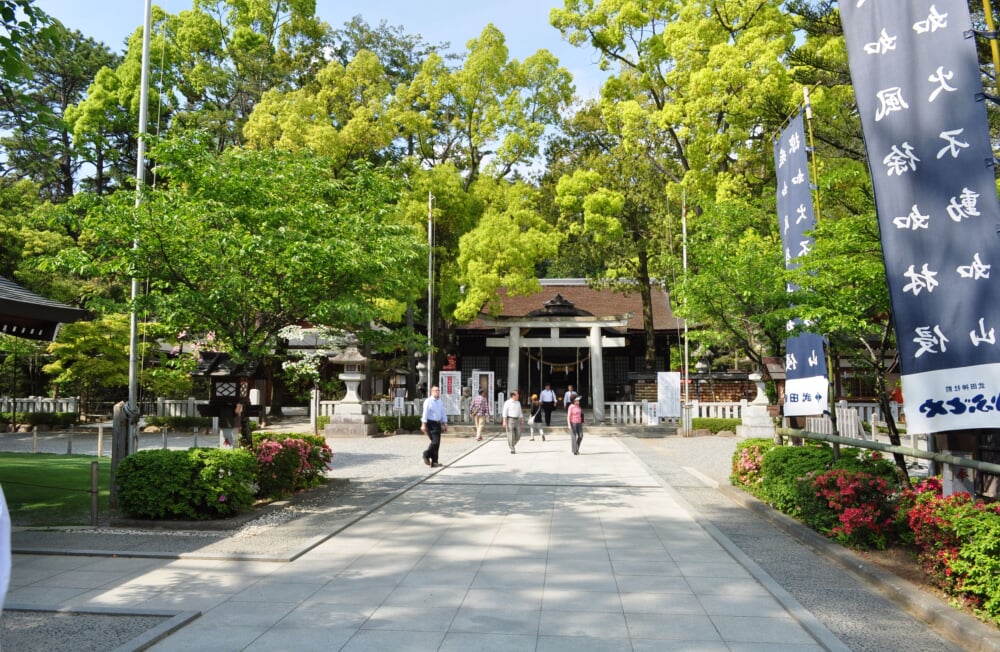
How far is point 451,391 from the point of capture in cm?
2316

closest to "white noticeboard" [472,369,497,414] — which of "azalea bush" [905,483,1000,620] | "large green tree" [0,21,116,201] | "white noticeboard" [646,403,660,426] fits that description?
"white noticeboard" [646,403,660,426]

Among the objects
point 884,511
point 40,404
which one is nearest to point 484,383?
point 40,404

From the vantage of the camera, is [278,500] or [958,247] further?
[278,500]

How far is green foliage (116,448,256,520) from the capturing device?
8047mm

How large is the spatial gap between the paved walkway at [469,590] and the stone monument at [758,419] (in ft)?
42.0

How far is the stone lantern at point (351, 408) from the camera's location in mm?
21203

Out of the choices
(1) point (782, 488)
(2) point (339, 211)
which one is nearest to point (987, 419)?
(1) point (782, 488)

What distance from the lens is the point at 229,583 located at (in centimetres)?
584

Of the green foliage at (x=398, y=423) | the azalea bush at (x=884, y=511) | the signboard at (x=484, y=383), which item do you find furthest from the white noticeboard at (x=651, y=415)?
the azalea bush at (x=884, y=511)

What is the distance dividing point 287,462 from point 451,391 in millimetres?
13207

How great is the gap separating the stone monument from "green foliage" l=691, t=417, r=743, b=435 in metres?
1.02

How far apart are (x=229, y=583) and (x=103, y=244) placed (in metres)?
4.89

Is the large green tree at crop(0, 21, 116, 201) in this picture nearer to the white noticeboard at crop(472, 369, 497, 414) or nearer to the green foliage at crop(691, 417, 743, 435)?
the white noticeboard at crop(472, 369, 497, 414)

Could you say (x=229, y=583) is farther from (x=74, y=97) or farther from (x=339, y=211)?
(x=74, y=97)
